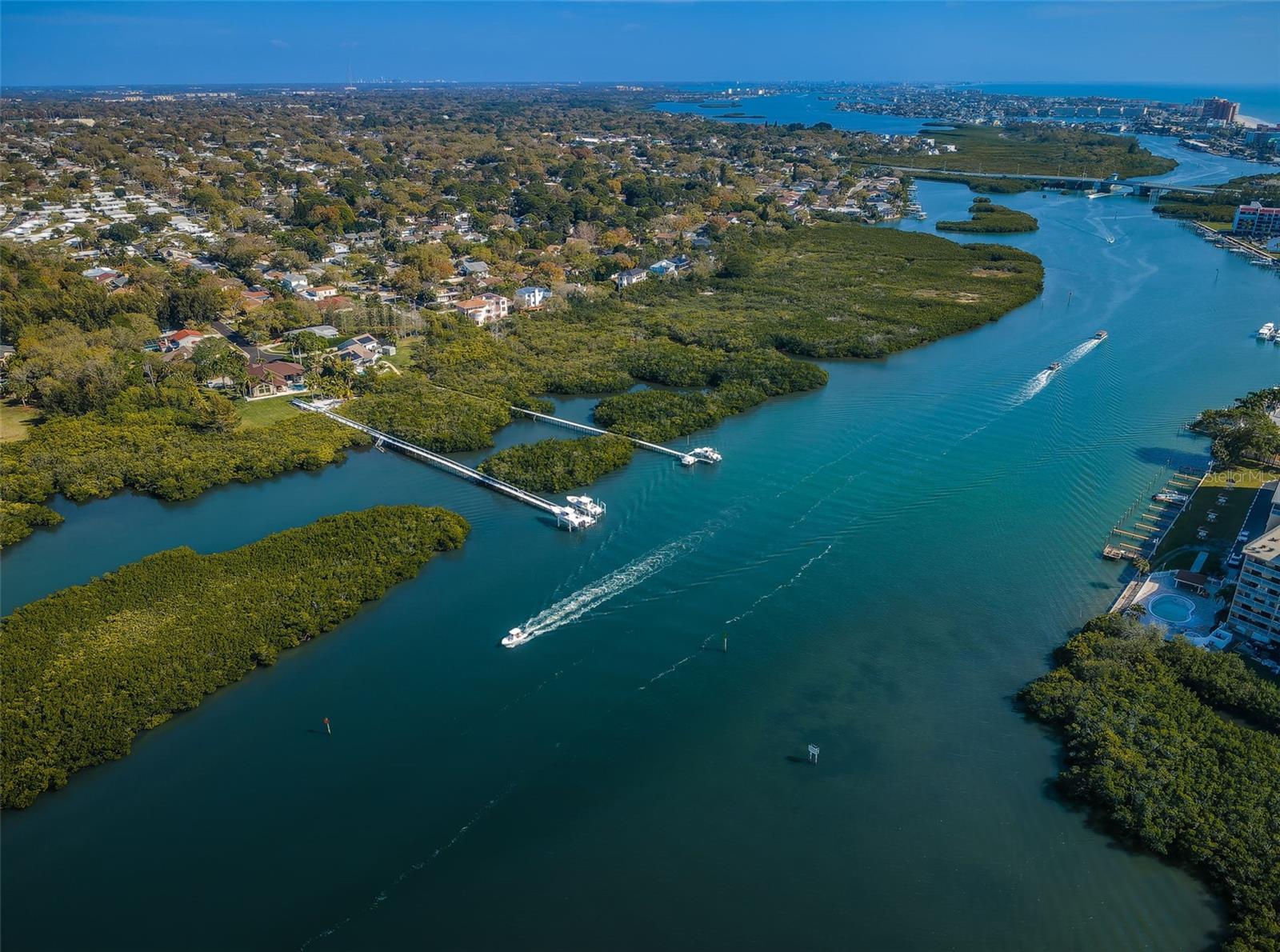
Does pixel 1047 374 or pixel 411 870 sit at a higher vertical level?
pixel 1047 374

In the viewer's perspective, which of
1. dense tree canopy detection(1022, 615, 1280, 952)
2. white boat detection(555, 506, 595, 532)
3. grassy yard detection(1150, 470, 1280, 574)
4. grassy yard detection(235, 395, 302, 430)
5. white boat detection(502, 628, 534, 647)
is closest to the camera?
dense tree canopy detection(1022, 615, 1280, 952)

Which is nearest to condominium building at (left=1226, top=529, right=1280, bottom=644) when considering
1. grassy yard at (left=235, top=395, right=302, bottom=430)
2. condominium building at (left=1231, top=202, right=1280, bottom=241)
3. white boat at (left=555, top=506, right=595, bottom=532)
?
white boat at (left=555, top=506, right=595, bottom=532)

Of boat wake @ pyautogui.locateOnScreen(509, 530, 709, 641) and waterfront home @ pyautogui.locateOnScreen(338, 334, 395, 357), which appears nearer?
boat wake @ pyautogui.locateOnScreen(509, 530, 709, 641)

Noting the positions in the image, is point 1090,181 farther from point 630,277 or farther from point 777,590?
point 777,590

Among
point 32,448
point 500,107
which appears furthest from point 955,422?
point 500,107

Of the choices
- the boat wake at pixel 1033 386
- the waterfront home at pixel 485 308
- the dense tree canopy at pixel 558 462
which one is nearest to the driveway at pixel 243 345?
the waterfront home at pixel 485 308

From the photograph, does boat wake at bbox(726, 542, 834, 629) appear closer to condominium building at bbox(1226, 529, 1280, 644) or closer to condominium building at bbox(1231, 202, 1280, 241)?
condominium building at bbox(1226, 529, 1280, 644)

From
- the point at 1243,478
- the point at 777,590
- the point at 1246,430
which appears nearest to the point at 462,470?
the point at 777,590
